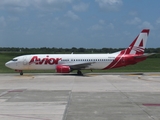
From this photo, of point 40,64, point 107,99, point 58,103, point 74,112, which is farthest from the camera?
point 40,64

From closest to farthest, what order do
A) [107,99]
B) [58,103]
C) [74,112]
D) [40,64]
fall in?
[74,112] < [58,103] < [107,99] < [40,64]

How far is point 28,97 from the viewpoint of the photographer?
59.7ft

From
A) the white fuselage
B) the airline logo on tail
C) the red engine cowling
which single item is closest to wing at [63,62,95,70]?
the white fuselage

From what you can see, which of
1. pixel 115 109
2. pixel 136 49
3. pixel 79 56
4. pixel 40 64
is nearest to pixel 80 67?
pixel 79 56

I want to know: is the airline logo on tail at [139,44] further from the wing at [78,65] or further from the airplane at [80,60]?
the wing at [78,65]

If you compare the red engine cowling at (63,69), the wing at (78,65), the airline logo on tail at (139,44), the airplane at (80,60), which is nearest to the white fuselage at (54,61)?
the airplane at (80,60)

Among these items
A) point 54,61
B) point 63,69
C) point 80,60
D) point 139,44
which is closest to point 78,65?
point 80,60

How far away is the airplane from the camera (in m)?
38.7

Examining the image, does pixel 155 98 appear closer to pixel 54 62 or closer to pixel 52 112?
pixel 52 112

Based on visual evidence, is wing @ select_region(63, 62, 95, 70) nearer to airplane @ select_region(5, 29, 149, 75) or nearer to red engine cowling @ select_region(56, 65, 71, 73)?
airplane @ select_region(5, 29, 149, 75)

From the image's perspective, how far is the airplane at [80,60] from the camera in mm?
38719

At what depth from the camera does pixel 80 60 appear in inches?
1560

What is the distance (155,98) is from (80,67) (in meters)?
22.0

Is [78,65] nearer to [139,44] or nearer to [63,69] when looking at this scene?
[63,69]
